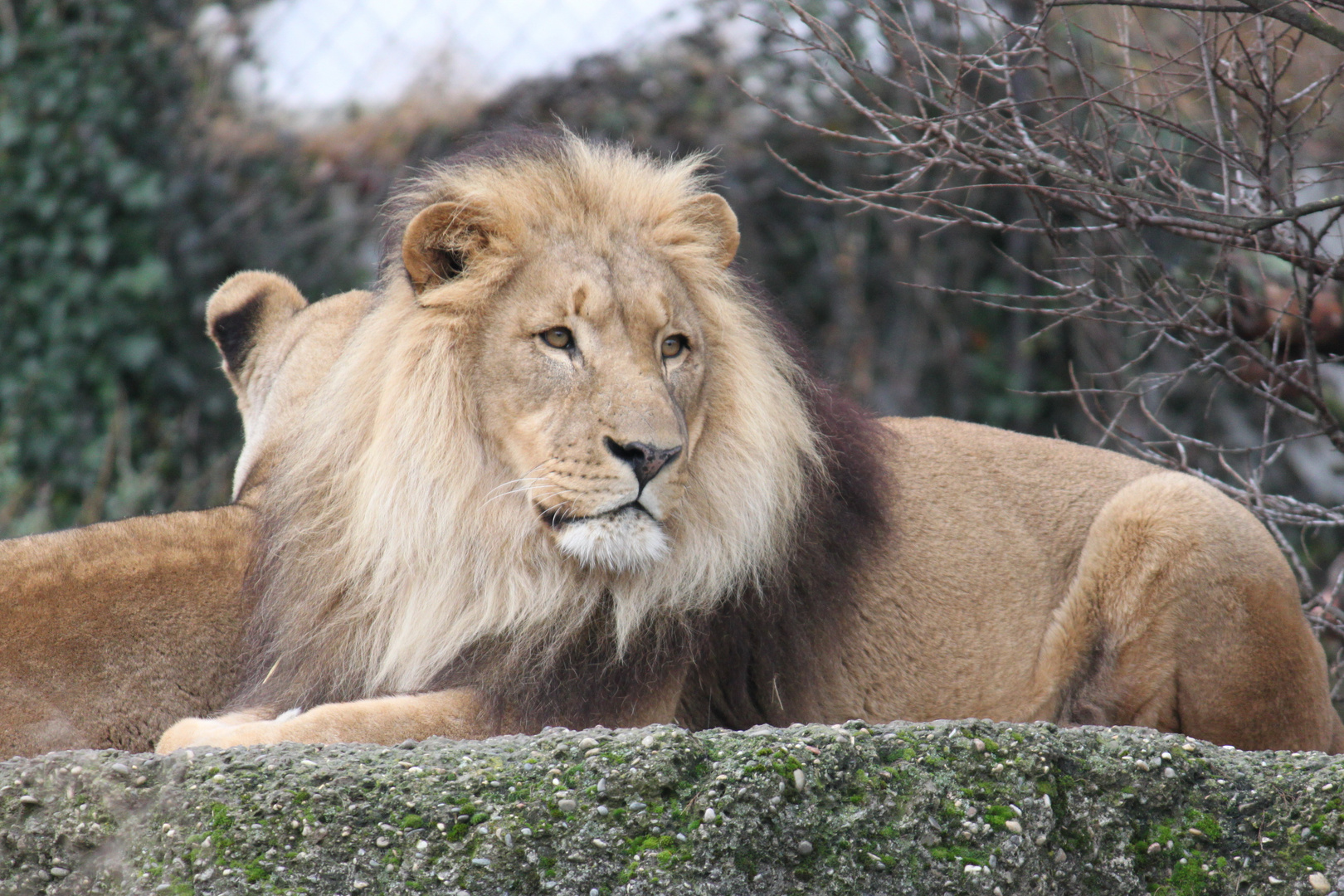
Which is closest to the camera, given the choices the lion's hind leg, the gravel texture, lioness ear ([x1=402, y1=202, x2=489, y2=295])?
the gravel texture

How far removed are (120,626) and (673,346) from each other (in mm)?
1464

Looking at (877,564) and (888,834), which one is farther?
(877,564)

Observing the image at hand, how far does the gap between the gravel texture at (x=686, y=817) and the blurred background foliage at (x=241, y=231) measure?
15.1 ft

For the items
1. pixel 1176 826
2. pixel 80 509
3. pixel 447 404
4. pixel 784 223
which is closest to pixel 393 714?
pixel 447 404

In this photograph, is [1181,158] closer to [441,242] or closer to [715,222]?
[715,222]

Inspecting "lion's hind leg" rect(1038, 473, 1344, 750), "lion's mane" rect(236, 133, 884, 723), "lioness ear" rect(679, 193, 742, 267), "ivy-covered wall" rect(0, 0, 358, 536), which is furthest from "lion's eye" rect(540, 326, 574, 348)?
"ivy-covered wall" rect(0, 0, 358, 536)

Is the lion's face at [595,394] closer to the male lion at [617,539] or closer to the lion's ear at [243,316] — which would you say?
the male lion at [617,539]

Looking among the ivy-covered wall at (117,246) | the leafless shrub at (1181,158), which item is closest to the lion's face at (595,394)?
the leafless shrub at (1181,158)

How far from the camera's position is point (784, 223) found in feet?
24.8

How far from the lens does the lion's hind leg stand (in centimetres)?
356

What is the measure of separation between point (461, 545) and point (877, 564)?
3.73 ft

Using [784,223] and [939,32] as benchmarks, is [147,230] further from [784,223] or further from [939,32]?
[939,32]

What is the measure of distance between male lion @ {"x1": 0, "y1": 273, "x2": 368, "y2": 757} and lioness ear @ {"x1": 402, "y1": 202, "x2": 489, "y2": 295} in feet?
2.81

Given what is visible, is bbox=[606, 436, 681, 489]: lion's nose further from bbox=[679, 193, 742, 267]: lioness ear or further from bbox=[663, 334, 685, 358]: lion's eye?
bbox=[679, 193, 742, 267]: lioness ear
